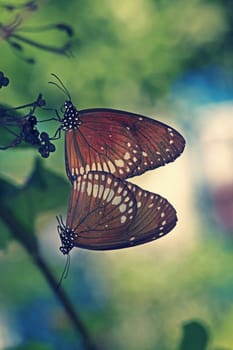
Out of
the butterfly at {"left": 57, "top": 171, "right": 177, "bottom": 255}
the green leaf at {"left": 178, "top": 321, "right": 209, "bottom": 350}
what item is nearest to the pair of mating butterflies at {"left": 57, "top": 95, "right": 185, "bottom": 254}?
the butterfly at {"left": 57, "top": 171, "right": 177, "bottom": 255}

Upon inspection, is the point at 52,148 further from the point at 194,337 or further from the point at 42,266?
the point at 194,337

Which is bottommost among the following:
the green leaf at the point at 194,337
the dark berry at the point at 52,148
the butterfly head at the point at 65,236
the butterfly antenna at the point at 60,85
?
the green leaf at the point at 194,337

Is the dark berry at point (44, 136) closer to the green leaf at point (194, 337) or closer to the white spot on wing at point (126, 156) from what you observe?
the white spot on wing at point (126, 156)

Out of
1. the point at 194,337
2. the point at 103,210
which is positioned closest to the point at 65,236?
the point at 103,210

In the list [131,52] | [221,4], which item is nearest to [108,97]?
[131,52]

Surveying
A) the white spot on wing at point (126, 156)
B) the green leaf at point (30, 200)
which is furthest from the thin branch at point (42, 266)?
the white spot on wing at point (126, 156)
